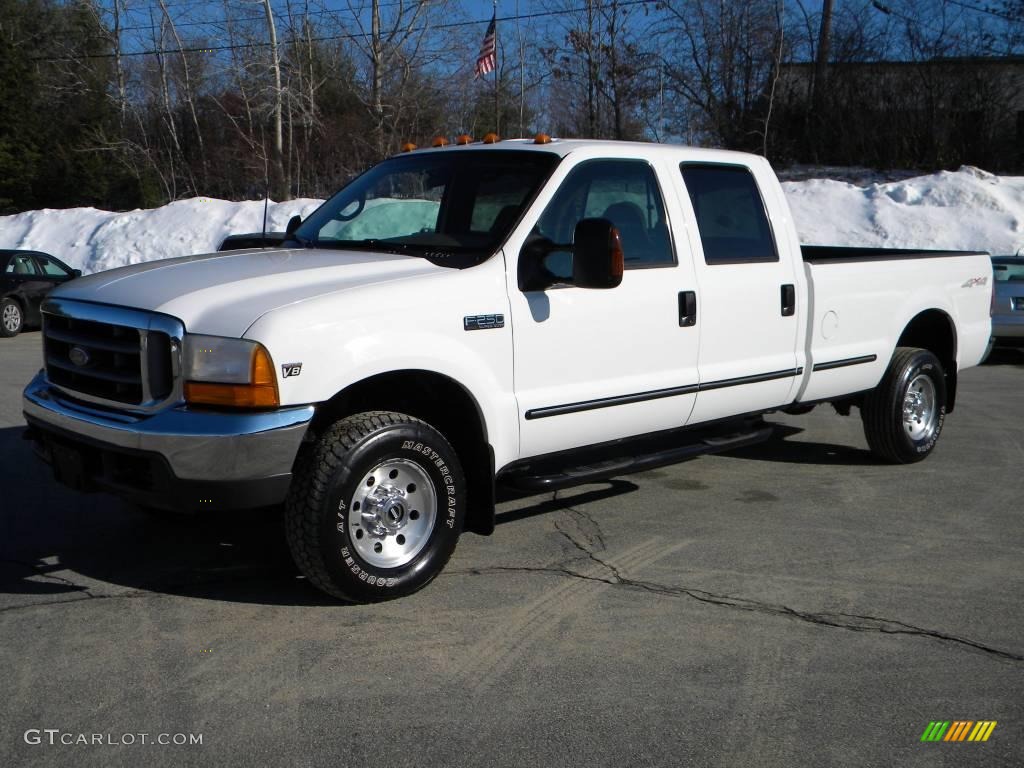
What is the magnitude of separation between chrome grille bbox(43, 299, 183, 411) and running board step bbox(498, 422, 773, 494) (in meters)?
1.70

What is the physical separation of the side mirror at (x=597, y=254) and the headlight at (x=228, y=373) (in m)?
1.53

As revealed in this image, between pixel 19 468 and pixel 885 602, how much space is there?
544cm

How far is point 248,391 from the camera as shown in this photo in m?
4.16

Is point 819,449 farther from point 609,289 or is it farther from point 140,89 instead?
point 140,89

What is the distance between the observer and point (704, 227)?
235 inches

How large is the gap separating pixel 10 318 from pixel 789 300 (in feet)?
46.0

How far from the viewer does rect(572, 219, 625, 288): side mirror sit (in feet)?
16.0

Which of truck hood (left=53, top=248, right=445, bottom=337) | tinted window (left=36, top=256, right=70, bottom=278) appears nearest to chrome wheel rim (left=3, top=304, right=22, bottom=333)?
tinted window (left=36, top=256, right=70, bottom=278)

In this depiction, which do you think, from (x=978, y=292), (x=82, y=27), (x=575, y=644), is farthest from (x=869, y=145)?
(x=82, y=27)

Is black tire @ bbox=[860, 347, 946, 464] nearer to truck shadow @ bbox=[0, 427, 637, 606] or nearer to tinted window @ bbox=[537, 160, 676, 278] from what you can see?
truck shadow @ bbox=[0, 427, 637, 606]

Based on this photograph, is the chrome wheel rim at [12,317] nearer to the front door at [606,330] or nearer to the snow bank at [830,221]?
the snow bank at [830,221]

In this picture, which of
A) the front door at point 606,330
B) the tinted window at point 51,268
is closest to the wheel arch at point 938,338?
the front door at point 606,330

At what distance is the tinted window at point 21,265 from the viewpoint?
1733 cm

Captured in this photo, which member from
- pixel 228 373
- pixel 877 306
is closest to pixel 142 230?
Result: pixel 877 306
